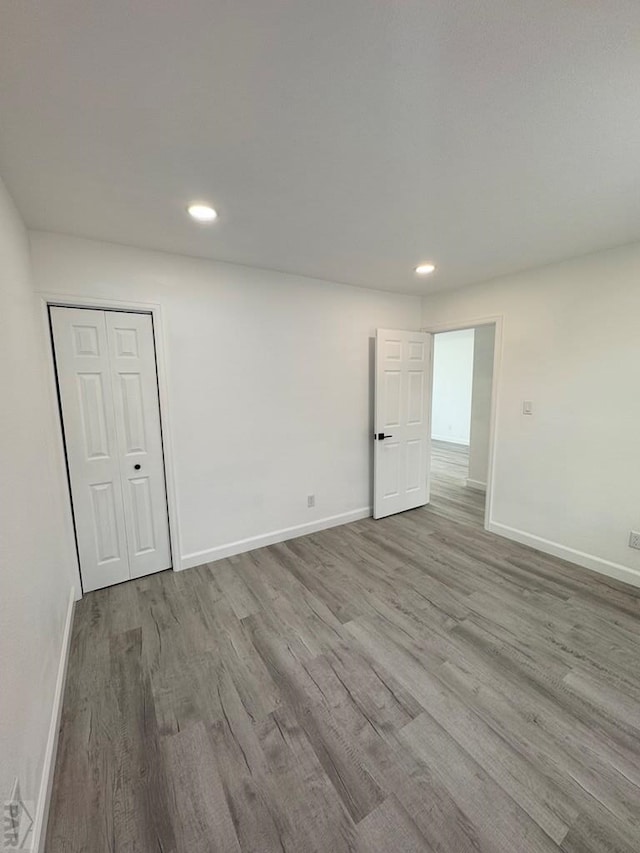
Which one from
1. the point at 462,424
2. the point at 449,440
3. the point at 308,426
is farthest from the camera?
the point at 449,440

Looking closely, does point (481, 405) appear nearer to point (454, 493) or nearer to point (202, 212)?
point (454, 493)

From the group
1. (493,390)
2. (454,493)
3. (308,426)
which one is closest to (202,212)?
(308,426)

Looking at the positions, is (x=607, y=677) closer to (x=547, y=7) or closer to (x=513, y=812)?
(x=513, y=812)

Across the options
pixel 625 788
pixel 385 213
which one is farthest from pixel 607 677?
pixel 385 213

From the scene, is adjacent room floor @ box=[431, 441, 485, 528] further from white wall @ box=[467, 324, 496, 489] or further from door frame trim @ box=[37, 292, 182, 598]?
door frame trim @ box=[37, 292, 182, 598]

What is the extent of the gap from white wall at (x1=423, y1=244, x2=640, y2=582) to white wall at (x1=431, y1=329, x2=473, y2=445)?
14.6 ft

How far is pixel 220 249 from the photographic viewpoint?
8.14ft

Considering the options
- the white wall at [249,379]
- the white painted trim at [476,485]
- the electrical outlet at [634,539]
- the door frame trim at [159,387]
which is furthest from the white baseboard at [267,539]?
the electrical outlet at [634,539]

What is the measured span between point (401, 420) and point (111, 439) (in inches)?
109

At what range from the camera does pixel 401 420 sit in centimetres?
381

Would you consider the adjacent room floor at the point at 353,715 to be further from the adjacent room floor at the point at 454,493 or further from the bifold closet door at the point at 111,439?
the adjacent room floor at the point at 454,493

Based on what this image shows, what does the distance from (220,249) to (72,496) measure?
2.05 metres

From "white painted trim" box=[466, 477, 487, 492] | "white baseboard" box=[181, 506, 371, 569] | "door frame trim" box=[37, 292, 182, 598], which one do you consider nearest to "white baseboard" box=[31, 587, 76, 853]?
"door frame trim" box=[37, 292, 182, 598]

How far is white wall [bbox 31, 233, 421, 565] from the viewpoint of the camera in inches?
97.3
